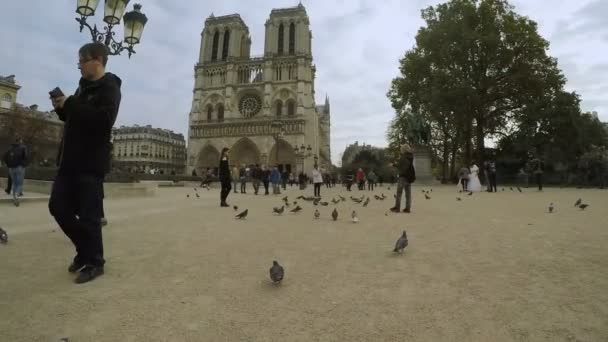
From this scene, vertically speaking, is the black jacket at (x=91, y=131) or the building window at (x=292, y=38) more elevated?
the building window at (x=292, y=38)

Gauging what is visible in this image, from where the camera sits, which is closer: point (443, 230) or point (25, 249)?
point (25, 249)

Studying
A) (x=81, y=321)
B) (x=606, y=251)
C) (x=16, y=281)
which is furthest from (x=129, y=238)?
(x=606, y=251)

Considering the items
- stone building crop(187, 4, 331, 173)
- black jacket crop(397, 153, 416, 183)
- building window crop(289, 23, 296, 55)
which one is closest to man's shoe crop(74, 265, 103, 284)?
black jacket crop(397, 153, 416, 183)

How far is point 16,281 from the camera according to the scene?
2443 mm

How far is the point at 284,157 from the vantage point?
4612cm

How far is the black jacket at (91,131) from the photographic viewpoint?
8.00 ft

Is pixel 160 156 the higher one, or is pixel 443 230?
pixel 160 156

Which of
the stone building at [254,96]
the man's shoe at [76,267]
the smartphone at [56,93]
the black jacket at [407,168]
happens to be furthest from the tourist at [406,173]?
the stone building at [254,96]

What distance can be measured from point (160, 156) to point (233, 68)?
35.4m

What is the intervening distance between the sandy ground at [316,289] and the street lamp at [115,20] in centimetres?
488

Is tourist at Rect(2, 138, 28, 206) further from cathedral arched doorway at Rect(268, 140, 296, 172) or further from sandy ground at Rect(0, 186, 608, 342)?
cathedral arched doorway at Rect(268, 140, 296, 172)

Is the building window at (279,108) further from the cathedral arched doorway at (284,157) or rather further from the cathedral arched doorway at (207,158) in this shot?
the cathedral arched doorway at (207,158)

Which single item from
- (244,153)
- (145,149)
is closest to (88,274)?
(244,153)

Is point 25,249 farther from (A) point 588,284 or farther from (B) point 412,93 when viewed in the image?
(B) point 412,93
